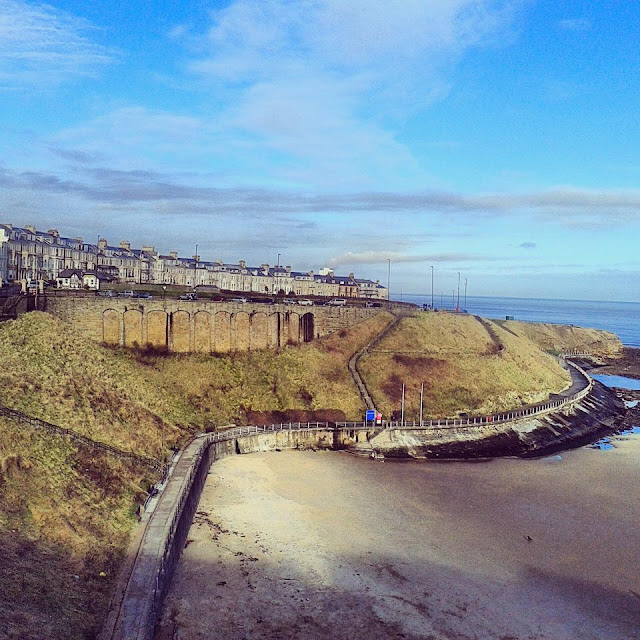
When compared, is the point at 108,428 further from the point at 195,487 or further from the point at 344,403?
the point at 344,403

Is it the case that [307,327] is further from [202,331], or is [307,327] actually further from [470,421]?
[470,421]

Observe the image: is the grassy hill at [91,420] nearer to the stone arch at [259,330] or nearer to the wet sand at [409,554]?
the stone arch at [259,330]

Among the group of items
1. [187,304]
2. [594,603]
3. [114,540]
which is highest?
[187,304]

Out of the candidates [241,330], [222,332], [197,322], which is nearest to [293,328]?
[241,330]

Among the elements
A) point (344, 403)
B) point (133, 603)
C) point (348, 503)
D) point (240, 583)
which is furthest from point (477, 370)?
point (133, 603)

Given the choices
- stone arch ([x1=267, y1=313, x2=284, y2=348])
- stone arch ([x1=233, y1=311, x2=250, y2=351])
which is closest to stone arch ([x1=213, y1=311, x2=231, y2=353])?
stone arch ([x1=233, y1=311, x2=250, y2=351])

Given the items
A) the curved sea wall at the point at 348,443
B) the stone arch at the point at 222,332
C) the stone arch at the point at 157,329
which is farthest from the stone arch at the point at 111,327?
the curved sea wall at the point at 348,443
